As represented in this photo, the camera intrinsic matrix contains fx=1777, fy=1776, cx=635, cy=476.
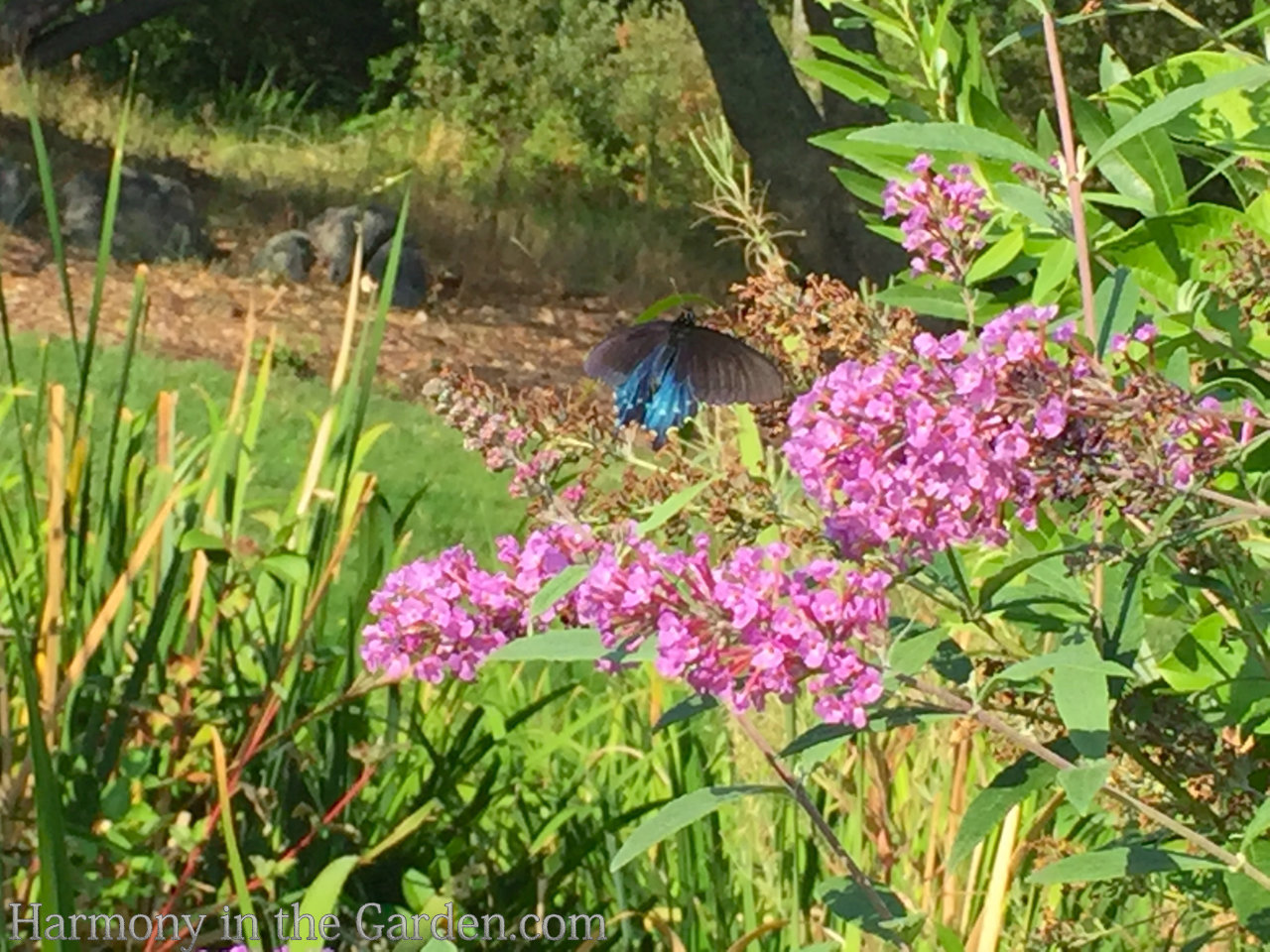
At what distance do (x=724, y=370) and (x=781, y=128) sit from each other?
293 inches

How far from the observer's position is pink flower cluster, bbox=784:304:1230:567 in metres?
1.06

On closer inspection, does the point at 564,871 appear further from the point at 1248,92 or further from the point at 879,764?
the point at 1248,92

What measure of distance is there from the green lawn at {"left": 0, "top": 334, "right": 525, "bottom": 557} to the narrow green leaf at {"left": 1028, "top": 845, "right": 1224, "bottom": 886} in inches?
142

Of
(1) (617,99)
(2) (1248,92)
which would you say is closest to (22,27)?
(1) (617,99)

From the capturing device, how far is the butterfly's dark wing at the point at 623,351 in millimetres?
1953

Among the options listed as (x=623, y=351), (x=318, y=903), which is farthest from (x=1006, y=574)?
(x=623, y=351)

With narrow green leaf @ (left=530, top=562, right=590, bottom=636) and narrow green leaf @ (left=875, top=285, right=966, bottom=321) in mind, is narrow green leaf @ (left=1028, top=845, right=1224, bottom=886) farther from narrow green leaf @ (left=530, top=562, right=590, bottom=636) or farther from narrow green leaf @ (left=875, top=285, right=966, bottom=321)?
narrow green leaf @ (left=875, top=285, right=966, bottom=321)

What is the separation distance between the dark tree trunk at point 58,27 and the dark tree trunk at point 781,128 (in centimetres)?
560

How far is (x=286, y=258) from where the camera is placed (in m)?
10.3

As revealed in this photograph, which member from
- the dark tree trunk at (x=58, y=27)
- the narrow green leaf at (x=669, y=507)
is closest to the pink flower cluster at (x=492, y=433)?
the narrow green leaf at (x=669, y=507)

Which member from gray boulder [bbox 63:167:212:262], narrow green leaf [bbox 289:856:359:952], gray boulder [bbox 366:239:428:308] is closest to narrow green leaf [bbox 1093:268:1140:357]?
narrow green leaf [bbox 289:856:359:952]

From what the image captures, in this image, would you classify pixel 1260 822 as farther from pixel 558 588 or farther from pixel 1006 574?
pixel 558 588

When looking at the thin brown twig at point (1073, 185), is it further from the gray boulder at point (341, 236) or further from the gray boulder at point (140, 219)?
the gray boulder at point (140, 219)

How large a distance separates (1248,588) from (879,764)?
0.68 m
